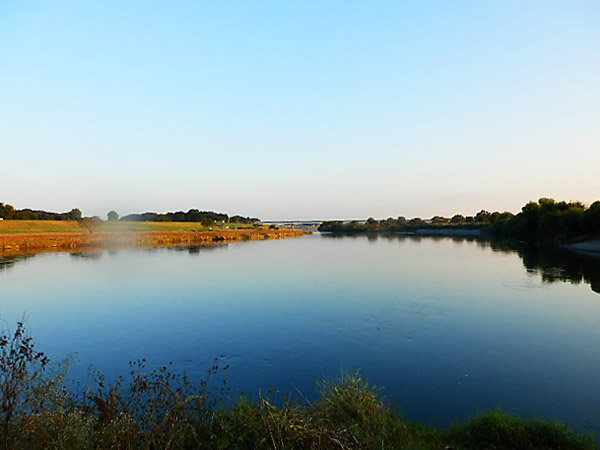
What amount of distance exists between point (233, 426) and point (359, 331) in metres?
7.10

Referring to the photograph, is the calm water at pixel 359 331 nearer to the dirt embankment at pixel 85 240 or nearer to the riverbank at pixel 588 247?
the riverbank at pixel 588 247

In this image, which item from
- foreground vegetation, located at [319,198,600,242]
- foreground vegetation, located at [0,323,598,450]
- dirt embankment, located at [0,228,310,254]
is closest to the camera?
foreground vegetation, located at [0,323,598,450]

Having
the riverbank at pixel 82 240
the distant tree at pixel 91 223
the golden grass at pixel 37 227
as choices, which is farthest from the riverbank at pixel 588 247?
the golden grass at pixel 37 227

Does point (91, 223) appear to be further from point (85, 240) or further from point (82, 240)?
point (82, 240)

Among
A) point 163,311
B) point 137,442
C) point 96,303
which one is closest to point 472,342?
point 137,442

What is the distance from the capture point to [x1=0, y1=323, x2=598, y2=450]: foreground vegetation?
162 inches

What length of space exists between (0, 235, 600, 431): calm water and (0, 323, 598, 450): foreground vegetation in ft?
3.42

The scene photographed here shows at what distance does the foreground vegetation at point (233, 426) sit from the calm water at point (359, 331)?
1.04m

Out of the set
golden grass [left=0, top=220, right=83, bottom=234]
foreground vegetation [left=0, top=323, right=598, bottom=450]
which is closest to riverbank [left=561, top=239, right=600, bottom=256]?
foreground vegetation [left=0, top=323, right=598, bottom=450]

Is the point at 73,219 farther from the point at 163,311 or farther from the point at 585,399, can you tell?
the point at 585,399

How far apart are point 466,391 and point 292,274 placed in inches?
665

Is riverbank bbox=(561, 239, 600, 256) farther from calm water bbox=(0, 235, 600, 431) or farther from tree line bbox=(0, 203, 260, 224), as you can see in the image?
tree line bbox=(0, 203, 260, 224)

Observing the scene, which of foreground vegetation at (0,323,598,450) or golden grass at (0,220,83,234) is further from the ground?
golden grass at (0,220,83,234)

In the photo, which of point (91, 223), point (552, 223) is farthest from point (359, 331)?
point (91, 223)
